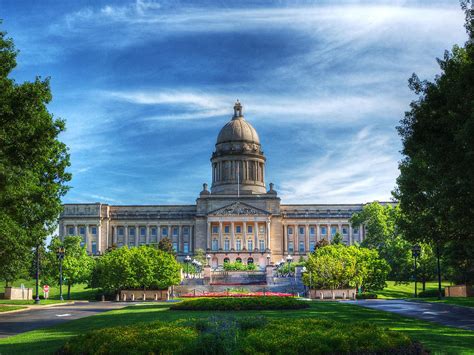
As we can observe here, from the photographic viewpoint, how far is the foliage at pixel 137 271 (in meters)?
56.7

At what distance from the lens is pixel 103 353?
49.4 feet

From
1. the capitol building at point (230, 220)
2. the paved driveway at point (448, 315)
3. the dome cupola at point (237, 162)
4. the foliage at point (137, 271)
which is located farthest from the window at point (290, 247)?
the paved driveway at point (448, 315)

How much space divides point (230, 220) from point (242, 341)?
11249 centimetres

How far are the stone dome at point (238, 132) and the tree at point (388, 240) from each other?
47.3m

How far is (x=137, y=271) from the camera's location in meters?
57.1

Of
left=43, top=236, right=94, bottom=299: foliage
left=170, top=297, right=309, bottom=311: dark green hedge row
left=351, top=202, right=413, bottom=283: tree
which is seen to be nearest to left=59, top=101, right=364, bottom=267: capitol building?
left=351, top=202, right=413, bottom=283: tree

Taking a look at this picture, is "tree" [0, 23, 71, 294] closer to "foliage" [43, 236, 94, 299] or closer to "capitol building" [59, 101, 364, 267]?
"foliage" [43, 236, 94, 299]

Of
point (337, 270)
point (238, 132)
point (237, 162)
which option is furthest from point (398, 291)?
point (238, 132)

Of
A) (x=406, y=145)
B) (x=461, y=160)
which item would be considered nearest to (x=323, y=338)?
(x=461, y=160)

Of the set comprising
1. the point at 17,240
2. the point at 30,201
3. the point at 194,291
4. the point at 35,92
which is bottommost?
the point at 194,291

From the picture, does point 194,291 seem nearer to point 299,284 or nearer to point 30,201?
point 299,284

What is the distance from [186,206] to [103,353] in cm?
12347

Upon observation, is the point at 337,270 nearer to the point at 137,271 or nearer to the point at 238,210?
the point at 137,271

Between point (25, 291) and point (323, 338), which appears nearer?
point (323, 338)
